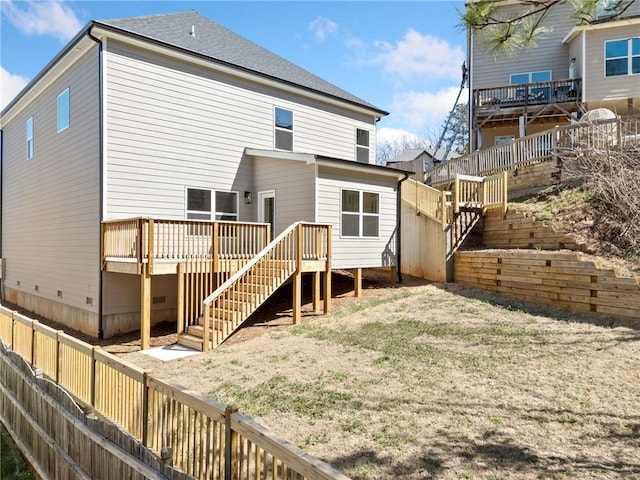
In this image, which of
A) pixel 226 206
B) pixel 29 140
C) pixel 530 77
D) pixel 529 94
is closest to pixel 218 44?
pixel 226 206

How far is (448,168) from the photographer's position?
1816 cm

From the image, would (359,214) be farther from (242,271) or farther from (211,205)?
(242,271)

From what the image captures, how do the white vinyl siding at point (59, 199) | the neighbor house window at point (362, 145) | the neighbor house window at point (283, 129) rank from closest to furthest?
1. the white vinyl siding at point (59, 199)
2. the neighbor house window at point (283, 129)
3. the neighbor house window at point (362, 145)

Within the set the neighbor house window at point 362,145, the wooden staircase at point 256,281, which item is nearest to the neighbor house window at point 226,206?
the wooden staircase at point 256,281

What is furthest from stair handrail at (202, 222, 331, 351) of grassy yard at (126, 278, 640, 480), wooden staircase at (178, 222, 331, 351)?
grassy yard at (126, 278, 640, 480)

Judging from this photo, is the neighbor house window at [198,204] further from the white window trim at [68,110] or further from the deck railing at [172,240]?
the white window trim at [68,110]

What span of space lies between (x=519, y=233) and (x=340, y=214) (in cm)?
476

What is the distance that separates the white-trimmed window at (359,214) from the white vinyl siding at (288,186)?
1152 millimetres

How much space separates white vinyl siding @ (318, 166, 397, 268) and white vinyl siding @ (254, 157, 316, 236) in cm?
29

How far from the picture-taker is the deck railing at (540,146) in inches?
442

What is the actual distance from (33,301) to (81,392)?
11.3m

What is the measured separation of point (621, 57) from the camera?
61.2 ft

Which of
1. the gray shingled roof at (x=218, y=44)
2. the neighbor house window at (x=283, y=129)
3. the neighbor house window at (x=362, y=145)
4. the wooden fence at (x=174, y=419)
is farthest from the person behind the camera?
the neighbor house window at (x=362, y=145)

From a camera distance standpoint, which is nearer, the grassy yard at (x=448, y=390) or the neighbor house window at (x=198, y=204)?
the grassy yard at (x=448, y=390)
